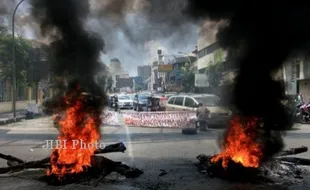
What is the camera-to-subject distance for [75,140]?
7.09 metres

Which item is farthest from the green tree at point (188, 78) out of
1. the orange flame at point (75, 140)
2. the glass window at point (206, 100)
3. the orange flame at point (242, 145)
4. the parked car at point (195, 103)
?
the orange flame at point (75, 140)

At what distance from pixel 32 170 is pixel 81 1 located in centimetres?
356

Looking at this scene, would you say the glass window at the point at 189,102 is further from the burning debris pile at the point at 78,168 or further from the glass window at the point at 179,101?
the burning debris pile at the point at 78,168

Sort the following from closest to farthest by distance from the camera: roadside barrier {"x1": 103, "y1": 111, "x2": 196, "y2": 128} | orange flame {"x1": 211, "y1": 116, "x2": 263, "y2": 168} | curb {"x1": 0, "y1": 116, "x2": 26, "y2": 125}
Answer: orange flame {"x1": 211, "y1": 116, "x2": 263, "y2": 168}, roadside barrier {"x1": 103, "y1": 111, "x2": 196, "y2": 128}, curb {"x1": 0, "y1": 116, "x2": 26, "y2": 125}

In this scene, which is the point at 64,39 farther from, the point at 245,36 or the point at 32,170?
the point at 245,36

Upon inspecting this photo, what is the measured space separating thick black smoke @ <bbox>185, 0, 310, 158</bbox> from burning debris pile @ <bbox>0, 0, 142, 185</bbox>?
2.23 m

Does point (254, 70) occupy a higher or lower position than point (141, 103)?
higher

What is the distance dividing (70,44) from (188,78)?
127 feet

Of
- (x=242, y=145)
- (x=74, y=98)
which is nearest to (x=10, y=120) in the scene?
(x=74, y=98)

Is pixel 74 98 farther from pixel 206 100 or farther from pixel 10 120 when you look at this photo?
pixel 10 120

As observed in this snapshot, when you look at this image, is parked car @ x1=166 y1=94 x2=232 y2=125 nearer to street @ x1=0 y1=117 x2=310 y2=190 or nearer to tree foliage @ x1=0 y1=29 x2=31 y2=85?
street @ x1=0 y1=117 x2=310 y2=190

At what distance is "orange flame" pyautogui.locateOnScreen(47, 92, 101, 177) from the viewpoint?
6.79 m

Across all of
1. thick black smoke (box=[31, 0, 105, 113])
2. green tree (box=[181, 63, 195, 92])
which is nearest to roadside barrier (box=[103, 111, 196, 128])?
thick black smoke (box=[31, 0, 105, 113])

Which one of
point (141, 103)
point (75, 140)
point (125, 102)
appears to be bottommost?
point (75, 140)
